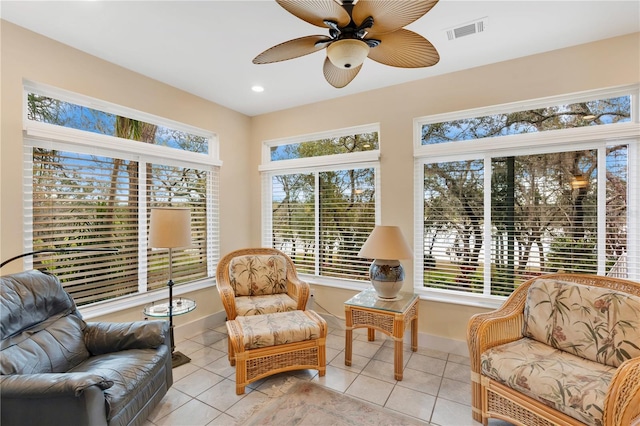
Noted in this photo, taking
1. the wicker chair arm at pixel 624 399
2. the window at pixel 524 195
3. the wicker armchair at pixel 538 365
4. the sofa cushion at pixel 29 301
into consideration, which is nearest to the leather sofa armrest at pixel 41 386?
the sofa cushion at pixel 29 301

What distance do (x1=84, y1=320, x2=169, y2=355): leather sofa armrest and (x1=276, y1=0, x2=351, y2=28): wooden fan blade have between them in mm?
2239

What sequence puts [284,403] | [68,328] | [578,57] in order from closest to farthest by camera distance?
[68,328] → [284,403] → [578,57]

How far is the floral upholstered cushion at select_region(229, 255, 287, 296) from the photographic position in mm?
3153

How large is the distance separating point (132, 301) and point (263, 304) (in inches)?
52.1

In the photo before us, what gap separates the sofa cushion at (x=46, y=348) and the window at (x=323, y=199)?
7.98 feet

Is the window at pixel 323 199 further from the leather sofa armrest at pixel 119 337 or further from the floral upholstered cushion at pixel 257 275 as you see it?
the leather sofa armrest at pixel 119 337

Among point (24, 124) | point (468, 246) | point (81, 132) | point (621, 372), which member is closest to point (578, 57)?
point (468, 246)

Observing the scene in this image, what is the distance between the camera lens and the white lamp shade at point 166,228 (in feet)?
8.57

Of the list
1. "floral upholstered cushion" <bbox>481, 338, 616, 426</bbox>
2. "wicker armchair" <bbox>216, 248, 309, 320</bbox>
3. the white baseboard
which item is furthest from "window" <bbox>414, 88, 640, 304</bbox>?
"wicker armchair" <bbox>216, 248, 309, 320</bbox>

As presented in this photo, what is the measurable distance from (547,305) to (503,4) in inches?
82.4

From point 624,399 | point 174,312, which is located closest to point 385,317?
point 624,399

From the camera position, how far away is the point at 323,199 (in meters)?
3.85

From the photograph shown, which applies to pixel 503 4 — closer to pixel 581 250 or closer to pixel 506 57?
pixel 506 57

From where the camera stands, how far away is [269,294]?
3.22 meters
